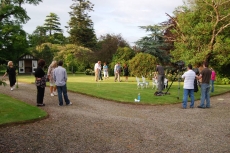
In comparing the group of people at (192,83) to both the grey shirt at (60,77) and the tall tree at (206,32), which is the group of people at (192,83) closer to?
the grey shirt at (60,77)

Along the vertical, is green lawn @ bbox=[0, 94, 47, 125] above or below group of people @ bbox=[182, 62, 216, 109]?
below

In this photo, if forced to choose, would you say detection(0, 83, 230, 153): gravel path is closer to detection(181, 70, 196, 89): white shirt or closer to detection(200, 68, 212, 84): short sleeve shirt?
detection(181, 70, 196, 89): white shirt

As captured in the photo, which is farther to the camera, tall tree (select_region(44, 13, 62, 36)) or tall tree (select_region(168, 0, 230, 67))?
tall tree (select_region(44, 13, 62, 36))

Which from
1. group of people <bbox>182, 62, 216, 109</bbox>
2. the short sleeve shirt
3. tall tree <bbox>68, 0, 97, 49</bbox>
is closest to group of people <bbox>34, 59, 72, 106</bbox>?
group of people <bbox>182, 62, 216, 109</bbox>

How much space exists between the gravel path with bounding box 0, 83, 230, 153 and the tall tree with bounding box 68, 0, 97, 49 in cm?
5164

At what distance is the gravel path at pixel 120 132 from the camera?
566cm

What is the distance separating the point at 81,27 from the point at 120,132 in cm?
5696

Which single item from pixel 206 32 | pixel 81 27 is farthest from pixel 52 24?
pixel 206 32

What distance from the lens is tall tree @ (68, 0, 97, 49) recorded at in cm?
6059

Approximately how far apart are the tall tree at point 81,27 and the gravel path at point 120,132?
169ft

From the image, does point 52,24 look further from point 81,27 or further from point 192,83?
point 192,83

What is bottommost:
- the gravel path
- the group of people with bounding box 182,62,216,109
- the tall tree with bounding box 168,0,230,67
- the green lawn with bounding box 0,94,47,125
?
the gravel path

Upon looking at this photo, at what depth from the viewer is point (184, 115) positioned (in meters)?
9.59

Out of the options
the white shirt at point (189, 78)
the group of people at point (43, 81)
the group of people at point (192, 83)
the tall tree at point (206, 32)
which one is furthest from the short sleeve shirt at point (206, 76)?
the tall tree at point (206, 32)
